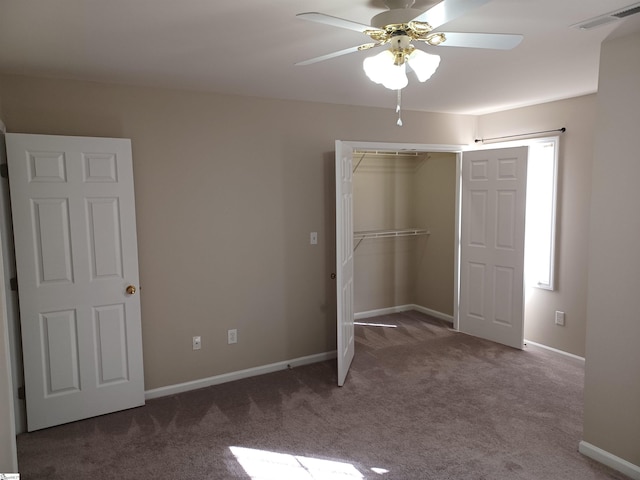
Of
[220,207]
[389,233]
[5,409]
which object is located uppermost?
[220,207]

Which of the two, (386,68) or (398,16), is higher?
(398,16)

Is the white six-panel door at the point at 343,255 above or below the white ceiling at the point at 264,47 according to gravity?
below

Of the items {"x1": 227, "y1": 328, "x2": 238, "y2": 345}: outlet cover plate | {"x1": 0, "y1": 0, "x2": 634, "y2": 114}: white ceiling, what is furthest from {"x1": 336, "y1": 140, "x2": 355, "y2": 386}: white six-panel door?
{"x1": 227, "y1": 328, "x2": 238, "y2": 345}: outlet cover plate

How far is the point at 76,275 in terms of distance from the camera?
3.20 metres

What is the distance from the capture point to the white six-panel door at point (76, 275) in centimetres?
303

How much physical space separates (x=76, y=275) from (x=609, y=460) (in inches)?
144

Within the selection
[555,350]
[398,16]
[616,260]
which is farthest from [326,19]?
[555,350]

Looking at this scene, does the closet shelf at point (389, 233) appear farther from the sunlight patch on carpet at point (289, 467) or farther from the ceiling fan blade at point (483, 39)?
the ceiling fan blade at point (483, 39)

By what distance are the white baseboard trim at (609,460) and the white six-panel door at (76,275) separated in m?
3.11

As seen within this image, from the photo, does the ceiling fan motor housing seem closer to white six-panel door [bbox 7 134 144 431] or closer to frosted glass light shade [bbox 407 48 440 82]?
frosted glass light shade [bbox 407 48 440 82]

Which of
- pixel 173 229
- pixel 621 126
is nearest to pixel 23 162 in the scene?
pixel 173 229

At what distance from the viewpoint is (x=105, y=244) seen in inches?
129

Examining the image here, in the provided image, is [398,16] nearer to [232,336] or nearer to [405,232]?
[232,336]

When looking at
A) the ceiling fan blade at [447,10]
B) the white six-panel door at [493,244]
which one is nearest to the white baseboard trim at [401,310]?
the white six-panel door at [493,244]
